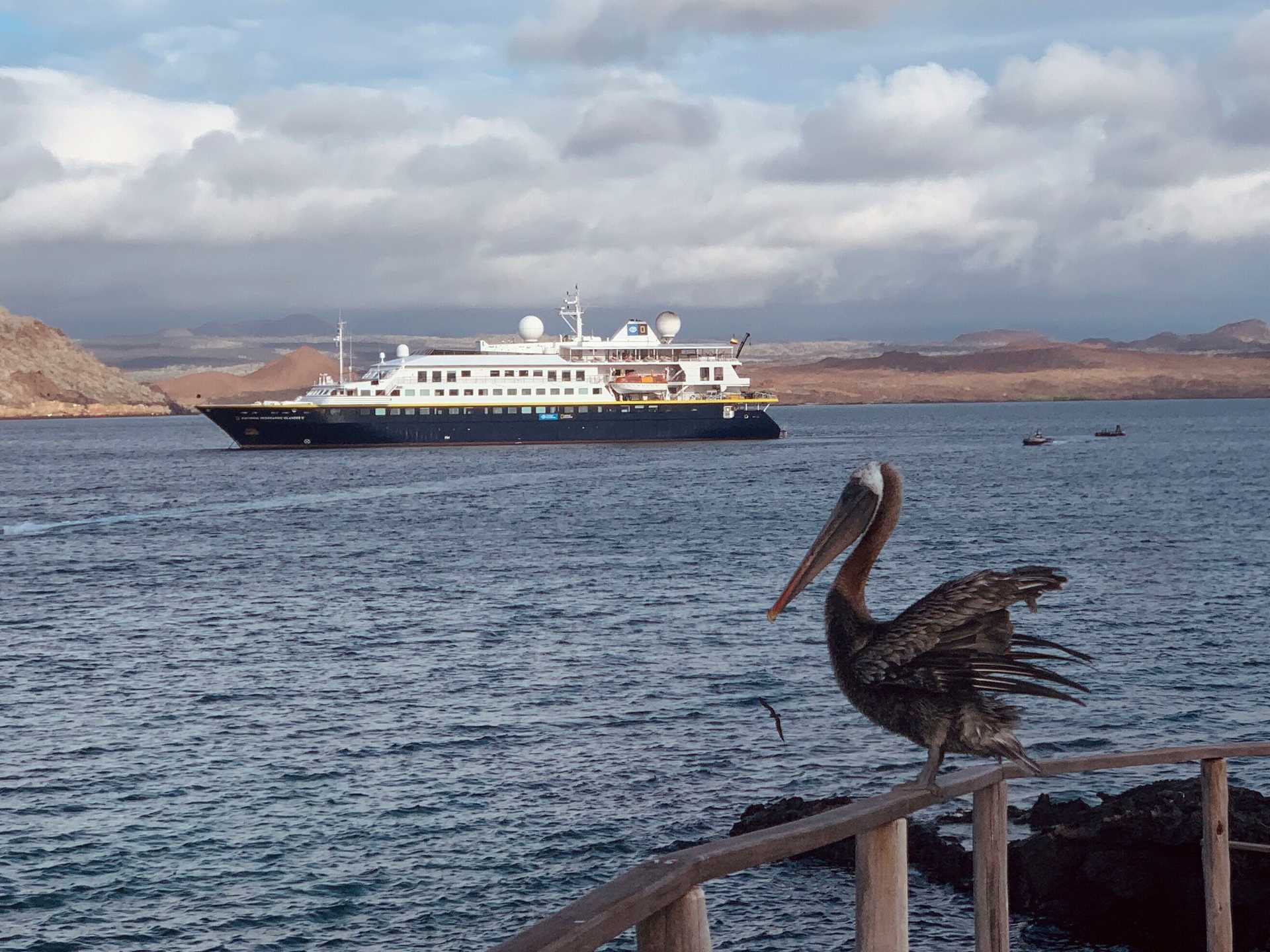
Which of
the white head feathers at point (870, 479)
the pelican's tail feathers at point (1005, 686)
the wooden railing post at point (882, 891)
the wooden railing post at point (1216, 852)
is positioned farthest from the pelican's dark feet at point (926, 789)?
the wooden railing post at point (1216, 852)

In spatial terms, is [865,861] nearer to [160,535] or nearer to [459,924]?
[459,924]

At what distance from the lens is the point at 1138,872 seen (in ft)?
38.5

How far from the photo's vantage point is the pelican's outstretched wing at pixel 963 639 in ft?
12.6

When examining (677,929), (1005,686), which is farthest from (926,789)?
(677,929)

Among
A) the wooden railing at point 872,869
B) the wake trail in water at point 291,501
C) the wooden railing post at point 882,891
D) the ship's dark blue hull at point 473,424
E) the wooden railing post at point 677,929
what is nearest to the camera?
the wooden railing at point 872,869

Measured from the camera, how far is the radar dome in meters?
105

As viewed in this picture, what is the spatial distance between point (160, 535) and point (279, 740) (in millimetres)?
31980

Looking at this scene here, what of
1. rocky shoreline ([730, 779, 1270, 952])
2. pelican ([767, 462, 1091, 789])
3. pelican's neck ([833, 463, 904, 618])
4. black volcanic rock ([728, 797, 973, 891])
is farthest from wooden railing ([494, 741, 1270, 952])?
black volcanic rock ([728, 797, 973, 891])

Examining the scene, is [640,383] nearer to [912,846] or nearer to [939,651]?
[912,846]

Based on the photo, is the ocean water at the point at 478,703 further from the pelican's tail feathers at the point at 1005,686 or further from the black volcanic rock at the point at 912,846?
the pelican's tail feathers at the point at 1005,686

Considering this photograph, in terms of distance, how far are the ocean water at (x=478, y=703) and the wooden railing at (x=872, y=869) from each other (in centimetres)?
797

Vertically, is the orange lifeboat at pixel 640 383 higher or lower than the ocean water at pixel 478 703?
higher

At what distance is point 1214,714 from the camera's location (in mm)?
19328

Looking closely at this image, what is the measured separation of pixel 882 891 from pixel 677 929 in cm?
96
